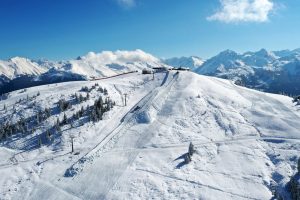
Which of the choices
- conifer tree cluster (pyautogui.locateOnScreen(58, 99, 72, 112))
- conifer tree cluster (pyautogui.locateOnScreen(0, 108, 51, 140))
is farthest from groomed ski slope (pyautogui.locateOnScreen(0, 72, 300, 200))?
conifer tree cluster (pyautogui.locateOnScreen(58, 99, 72, 112))

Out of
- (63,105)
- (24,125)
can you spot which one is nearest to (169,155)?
(63,105)

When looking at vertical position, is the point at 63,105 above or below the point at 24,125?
above

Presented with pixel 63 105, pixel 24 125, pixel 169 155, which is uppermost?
pixel 63 105

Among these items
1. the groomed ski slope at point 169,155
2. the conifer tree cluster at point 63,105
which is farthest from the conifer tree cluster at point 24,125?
the groomed ski slope at point 169,155

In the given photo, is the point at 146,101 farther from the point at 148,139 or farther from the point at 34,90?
the point at 34,90

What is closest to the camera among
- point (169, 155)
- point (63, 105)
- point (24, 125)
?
point (169, 155)

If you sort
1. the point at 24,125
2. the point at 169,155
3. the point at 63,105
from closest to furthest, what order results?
the point at 169,155 < the point at 24,125 < the point at 63,105

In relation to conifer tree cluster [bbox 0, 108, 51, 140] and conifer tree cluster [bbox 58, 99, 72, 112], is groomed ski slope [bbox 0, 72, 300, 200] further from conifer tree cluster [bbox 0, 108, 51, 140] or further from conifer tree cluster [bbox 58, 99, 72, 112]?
conifer tree cluster [bbox 58, 99, 72, 112]

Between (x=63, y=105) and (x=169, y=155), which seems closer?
(x=169, y=155)

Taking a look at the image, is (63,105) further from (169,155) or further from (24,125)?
(169,155)
